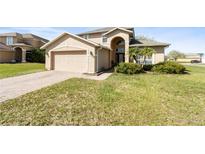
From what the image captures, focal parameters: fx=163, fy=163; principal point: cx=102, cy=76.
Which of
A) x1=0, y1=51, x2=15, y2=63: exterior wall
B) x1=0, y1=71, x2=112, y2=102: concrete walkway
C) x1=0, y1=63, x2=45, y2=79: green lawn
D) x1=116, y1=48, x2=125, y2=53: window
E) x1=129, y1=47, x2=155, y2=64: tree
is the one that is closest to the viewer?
x1=0, y1=71, x2=112, y2=102: concrete walkway

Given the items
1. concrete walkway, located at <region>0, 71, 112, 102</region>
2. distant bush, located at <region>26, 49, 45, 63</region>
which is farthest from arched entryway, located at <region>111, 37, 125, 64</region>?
distant bush, located at <region>26, 49, 45, 63</region>

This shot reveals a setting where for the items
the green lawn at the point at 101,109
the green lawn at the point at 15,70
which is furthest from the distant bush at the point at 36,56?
the green lawn at the point at 101,109

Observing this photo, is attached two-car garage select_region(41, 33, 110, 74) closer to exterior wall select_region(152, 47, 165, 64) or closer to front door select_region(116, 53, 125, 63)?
exterior wall select_region(152, 47, 165, 64)

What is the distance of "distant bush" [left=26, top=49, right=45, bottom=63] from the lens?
31734mm

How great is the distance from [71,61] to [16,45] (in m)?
21.5

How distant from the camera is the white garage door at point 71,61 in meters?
16.0

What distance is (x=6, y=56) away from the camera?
3070 cm

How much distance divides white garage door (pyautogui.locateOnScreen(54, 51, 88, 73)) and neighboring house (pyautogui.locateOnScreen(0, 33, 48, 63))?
17743 mm

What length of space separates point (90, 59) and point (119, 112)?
10440mm
